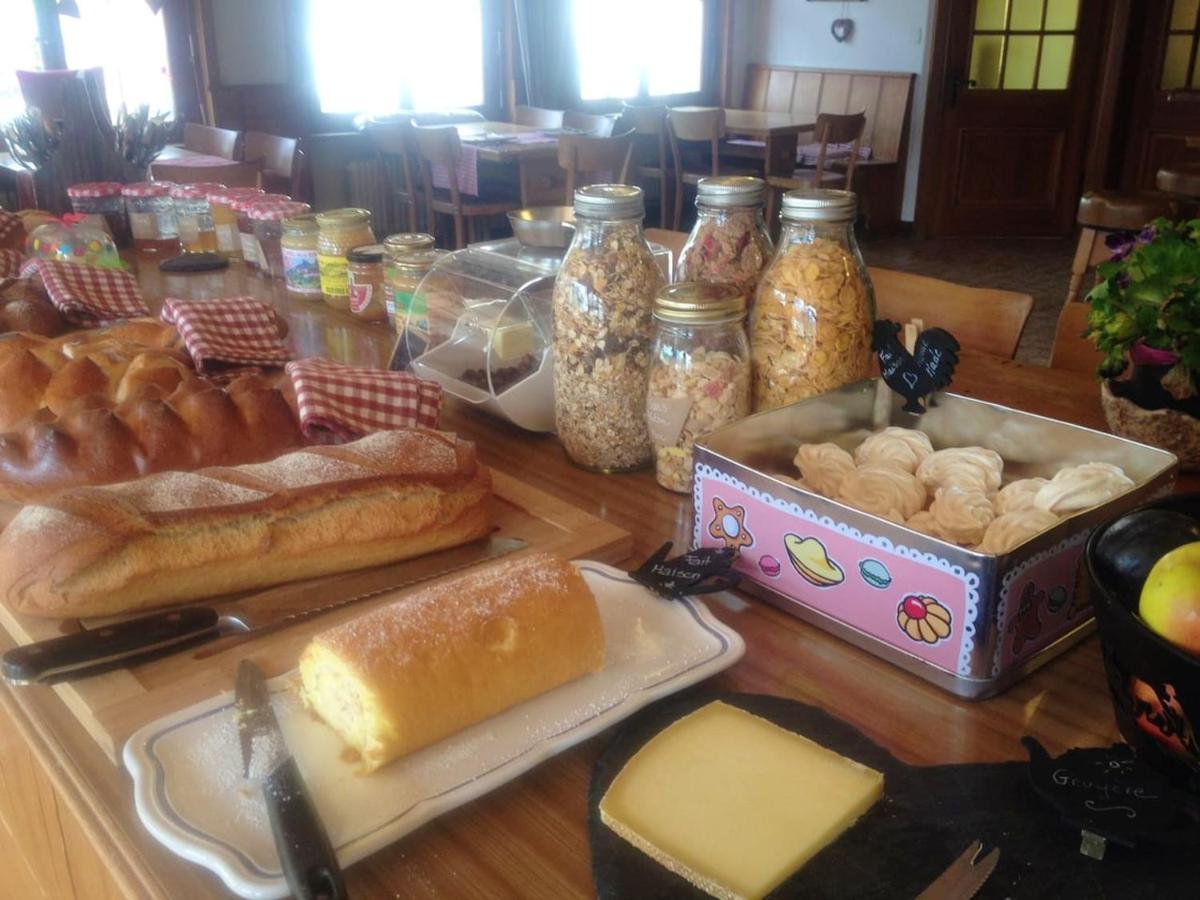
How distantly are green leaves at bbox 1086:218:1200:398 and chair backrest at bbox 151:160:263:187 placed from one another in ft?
9.30

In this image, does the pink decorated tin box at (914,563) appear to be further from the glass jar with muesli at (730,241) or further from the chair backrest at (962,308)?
the chair backrest at (962,308)

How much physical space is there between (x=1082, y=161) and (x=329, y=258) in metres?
5.71

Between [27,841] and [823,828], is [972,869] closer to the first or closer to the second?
[823,828]

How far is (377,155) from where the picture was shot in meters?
5.60

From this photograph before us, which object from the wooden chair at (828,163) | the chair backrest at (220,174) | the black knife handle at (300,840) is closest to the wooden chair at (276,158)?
the chair backrest at (220,174)

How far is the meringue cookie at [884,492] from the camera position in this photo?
81cm

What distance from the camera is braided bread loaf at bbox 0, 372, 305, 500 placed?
0.91m

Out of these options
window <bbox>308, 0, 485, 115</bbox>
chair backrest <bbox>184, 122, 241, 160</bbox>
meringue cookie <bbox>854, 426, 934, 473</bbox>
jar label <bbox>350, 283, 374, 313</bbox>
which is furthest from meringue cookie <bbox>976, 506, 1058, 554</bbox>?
window <bbox>308, 0, 485, 115</bbox>

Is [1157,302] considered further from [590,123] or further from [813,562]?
[590,123]

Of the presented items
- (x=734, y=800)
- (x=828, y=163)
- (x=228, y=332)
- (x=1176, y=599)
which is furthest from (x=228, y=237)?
(x=828, y=163)

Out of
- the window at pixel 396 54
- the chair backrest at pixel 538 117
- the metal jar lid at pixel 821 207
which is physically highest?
the window at pixel 396 54

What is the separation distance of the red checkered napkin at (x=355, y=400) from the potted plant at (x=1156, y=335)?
70 centimetres

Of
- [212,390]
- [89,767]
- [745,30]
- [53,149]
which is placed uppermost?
[745,30]

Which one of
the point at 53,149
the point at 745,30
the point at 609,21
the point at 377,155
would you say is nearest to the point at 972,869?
the point at 53,149
